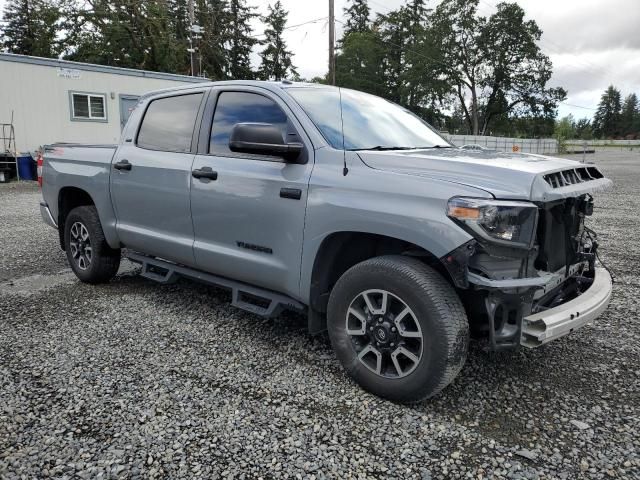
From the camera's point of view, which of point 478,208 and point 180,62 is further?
point 180,62

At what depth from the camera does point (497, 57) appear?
51000 mm

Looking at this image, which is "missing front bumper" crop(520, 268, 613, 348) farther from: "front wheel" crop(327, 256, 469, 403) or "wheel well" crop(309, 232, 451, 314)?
"wheel well" crop(309, 232, 451, 314)

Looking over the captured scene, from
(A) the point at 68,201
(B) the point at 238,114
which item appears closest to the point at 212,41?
(A) the point at 68,201

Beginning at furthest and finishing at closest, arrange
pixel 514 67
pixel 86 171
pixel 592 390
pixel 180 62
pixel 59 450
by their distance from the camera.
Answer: pixel 514 67 < pixel 180 62 < pixel 86 171 < pixel 592 390 < pixel 59 450

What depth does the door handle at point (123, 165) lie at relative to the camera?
4.48m

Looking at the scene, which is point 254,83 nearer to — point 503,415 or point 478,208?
point 478,208

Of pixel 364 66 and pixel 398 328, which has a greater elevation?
pixel 364 66

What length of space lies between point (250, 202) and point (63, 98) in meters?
16.2

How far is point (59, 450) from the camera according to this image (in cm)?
250

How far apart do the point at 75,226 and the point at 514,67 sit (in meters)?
54.1

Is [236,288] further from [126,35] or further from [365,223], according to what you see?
[126,35]

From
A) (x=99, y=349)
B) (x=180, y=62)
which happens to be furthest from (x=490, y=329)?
(x=180, y=62)

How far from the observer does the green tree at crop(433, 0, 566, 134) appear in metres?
50.6

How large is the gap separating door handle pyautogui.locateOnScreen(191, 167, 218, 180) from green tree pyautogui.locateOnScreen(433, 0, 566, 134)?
2073 inches
